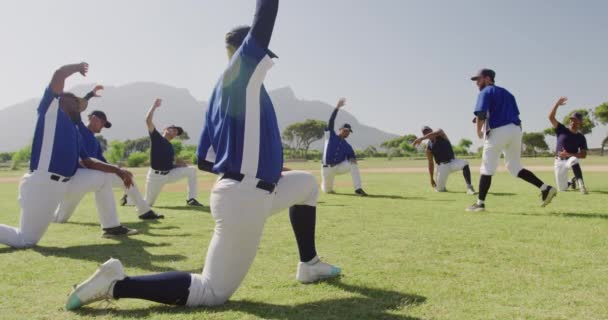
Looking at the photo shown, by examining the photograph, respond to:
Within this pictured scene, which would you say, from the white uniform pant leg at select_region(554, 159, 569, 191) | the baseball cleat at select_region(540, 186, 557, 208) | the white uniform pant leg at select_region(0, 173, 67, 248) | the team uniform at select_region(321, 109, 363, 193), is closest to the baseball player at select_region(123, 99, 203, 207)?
the team uniform at select_region(321, 109, 363, 193)

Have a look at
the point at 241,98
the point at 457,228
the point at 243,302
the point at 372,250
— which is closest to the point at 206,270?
the point at 243,302

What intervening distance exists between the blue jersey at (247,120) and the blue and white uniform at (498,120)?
605 centimetres

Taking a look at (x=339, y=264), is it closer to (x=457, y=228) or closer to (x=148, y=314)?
(x=148, y=314)

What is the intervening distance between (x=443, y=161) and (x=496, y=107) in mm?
6351

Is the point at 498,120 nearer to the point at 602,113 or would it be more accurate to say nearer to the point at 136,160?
the point at 136,160

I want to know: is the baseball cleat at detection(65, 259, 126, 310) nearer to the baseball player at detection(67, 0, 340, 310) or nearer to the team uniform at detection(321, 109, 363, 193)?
the baseball player at detection(67, 0, 340, 310)

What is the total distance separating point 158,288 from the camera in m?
3.02

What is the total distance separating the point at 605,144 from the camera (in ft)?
249

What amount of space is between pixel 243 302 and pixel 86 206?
9457mm

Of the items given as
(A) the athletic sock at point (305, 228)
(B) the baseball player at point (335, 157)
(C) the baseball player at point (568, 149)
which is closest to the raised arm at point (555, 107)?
(C) the baseball player at point (568, 149)

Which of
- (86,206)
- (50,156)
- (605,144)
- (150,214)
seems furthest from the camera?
(605,144)

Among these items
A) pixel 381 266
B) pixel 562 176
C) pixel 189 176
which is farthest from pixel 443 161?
pixel 381 266

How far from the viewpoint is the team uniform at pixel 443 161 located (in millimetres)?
13812

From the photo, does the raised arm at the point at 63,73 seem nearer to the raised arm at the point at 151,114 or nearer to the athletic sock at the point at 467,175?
the raised arm at the point at 151,114
